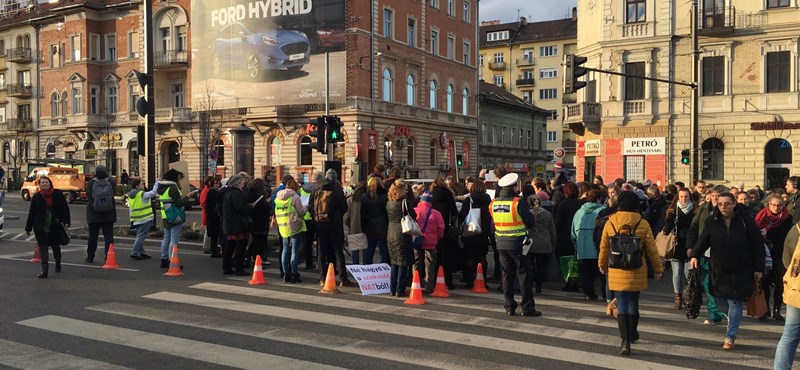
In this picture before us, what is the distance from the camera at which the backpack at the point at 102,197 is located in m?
12.8

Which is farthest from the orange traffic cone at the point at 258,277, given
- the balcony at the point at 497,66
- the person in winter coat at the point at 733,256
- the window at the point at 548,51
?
the balcony at the point at 497,66

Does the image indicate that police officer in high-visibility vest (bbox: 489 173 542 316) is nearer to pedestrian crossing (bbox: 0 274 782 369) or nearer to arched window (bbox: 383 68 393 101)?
pedestrian crossing (bbox: 0 274 782 369)

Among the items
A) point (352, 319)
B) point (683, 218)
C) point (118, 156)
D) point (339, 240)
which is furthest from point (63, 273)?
point (118, 156)

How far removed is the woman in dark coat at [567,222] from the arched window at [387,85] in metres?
33.8

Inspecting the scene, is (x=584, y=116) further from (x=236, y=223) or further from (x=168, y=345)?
(x=168, y=345)

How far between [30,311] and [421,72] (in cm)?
4118

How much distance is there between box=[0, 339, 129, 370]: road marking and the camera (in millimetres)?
6238

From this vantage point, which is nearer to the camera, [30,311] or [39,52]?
[30,311]

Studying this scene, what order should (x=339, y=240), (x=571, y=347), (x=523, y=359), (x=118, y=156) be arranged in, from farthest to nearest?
(x=118, y=156) → (x=339, y=240) → (x=571, y=347) → (x=523, y=359)

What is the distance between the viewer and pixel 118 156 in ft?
171

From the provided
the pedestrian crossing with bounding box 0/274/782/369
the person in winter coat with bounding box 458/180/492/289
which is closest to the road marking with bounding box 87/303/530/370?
the pedestrian crossing with bounding box 0/274/782/369

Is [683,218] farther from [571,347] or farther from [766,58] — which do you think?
[766,58]

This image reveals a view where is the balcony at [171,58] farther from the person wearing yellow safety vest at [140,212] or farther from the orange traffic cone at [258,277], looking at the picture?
the orange traffic cone at [258,277]

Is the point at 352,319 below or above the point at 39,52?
below
